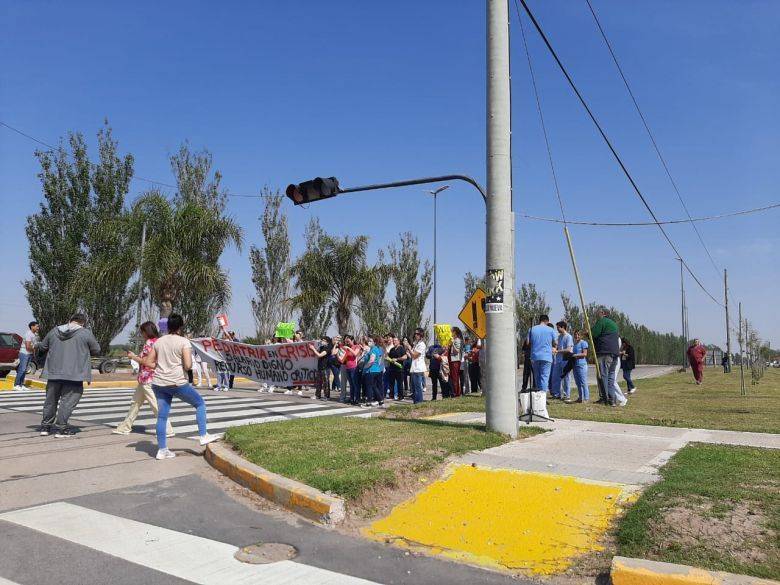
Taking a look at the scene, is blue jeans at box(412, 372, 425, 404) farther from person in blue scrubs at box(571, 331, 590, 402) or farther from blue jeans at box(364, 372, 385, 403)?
person in blue scrubs at box(571, 331, 590, 402)

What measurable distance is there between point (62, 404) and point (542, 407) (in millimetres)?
7306

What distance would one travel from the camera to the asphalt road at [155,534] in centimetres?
398

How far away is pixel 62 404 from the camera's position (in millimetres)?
9023

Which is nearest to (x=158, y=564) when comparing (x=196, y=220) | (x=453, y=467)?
(x=453, y=467)

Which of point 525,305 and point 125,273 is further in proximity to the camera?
point 525,305

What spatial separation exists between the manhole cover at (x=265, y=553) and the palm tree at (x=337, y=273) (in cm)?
2874

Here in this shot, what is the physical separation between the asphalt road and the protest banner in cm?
791

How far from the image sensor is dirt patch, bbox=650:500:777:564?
159 inches

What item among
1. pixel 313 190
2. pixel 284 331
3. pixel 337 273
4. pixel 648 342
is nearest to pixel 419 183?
pixel 313 190

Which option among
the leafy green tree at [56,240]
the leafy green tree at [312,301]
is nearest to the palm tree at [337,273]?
the leafy green tree at [312,301]

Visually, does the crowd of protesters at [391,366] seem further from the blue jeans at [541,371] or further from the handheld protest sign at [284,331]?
the blue jeans at [541,371]

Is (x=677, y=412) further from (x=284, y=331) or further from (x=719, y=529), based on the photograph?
(x=284, y=331)

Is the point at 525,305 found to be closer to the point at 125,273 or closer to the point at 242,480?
the point at 125,273

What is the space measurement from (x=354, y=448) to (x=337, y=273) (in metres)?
27.1
